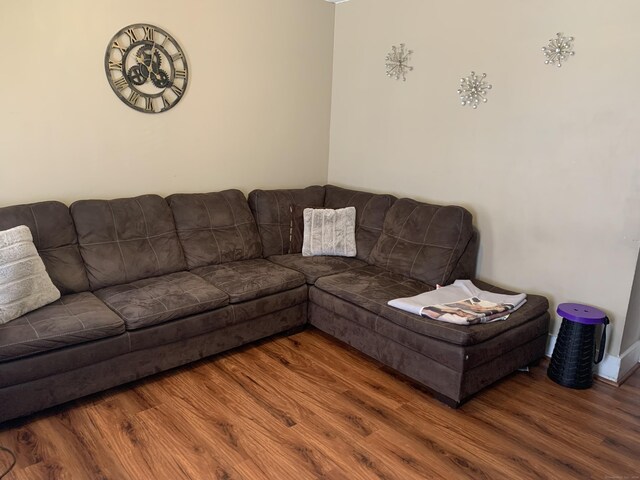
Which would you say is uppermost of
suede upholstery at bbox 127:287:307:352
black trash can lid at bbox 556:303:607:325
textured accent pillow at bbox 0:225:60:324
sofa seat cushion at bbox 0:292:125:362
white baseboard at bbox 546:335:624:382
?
textured accent pillow at bbox 0:225:60:324

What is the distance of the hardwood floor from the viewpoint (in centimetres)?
193

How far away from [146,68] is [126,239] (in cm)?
118

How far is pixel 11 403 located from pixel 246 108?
2571mm

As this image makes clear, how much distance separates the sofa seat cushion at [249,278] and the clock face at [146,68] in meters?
1.23

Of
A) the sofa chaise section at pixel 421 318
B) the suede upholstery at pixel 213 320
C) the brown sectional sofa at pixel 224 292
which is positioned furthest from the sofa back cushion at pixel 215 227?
the sofa chaise section at pixel 421 318

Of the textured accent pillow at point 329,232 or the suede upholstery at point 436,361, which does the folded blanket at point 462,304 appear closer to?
the suede upholstery at point 436,361

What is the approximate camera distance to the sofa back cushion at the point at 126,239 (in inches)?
109

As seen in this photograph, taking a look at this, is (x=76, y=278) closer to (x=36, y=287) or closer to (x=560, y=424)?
(x=36, y=287)

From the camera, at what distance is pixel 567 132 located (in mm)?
2688

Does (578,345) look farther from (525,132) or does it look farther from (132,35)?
(132,35)

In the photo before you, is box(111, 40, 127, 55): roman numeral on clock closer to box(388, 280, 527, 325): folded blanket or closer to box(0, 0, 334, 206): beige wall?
box(0, 0, 334, 206): beige wall

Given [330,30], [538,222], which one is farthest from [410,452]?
[330,30]

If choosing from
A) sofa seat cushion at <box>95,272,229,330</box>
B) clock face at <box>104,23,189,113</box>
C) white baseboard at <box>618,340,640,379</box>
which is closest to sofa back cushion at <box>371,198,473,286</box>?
white baseboard at <box>618,340,640,379</box>

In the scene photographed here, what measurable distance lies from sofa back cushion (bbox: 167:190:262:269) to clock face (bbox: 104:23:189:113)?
0.69 metres
